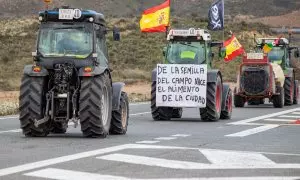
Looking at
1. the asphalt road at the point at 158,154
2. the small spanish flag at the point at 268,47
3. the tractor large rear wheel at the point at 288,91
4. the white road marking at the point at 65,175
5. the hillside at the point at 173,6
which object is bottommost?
the tractor large rear wheel at the point at 288,91

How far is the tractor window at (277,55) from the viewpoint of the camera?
3938 cm

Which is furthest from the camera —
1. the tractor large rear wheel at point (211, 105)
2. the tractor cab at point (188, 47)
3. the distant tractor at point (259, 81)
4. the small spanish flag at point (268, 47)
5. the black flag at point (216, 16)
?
the black flag at point (216, 16)

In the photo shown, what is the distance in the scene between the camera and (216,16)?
51406mm

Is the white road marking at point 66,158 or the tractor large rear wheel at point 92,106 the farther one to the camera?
the tractor large rear wheel at point 92,106

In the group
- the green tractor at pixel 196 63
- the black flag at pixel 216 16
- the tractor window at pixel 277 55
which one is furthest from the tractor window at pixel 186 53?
the black flag at pixel 216 16

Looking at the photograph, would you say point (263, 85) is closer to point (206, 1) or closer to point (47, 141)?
point (47, 141)

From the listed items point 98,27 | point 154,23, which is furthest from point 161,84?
point 154,23

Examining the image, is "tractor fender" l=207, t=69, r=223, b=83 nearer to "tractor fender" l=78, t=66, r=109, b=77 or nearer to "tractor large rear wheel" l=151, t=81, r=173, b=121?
"tractor large rear wheel" l=151, t=81, r=173, b=121

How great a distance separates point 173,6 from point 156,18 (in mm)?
115318

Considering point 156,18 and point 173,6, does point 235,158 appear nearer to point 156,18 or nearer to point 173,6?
point 156,18

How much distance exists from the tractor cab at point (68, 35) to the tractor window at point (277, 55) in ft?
70.0

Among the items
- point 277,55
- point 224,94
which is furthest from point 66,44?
point 277,55

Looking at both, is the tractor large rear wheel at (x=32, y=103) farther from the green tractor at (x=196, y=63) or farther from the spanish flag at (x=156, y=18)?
the spanish flag at (x=156, y=18)

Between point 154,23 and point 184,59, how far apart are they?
41.3ft
